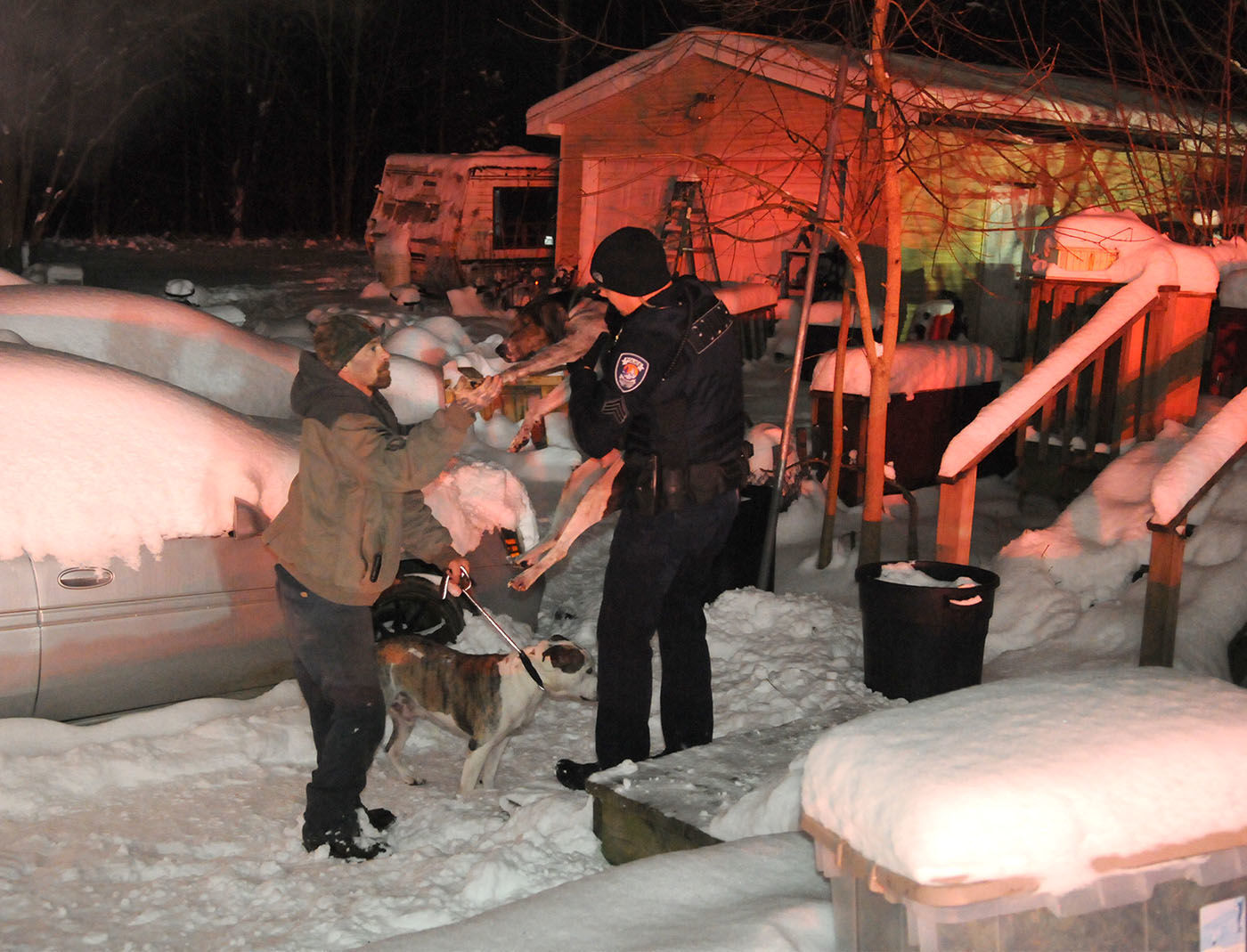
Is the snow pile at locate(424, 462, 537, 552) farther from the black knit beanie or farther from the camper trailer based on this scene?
the camper trailer

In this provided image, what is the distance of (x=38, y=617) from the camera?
4.31 meters

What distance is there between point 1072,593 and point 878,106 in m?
2.65

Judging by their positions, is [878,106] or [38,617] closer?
[38,617]

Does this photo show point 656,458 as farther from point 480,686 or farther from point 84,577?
point 84,577

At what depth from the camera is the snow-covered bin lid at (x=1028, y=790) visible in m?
2.04

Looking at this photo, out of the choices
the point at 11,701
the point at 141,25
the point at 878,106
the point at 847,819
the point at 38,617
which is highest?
the point at 141,25

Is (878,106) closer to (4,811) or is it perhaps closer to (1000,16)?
(4,811)

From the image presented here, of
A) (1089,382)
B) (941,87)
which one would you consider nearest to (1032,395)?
(1089,382)

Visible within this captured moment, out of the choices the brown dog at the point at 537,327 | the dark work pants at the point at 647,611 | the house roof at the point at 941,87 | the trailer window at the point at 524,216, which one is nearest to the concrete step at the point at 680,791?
the dark work pants at the point at 647,611

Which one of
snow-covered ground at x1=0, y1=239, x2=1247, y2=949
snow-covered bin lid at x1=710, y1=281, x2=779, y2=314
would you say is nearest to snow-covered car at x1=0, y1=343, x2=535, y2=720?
snow-covered ground at x1=0, y1=239, x2=1247, y2=949

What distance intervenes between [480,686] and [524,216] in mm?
16304

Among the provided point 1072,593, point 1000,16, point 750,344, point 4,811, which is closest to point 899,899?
point 4,811

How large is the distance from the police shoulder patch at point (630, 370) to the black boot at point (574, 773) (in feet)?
4.58

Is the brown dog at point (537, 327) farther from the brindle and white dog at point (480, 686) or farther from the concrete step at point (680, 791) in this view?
the concrete step at point (680, 791)
